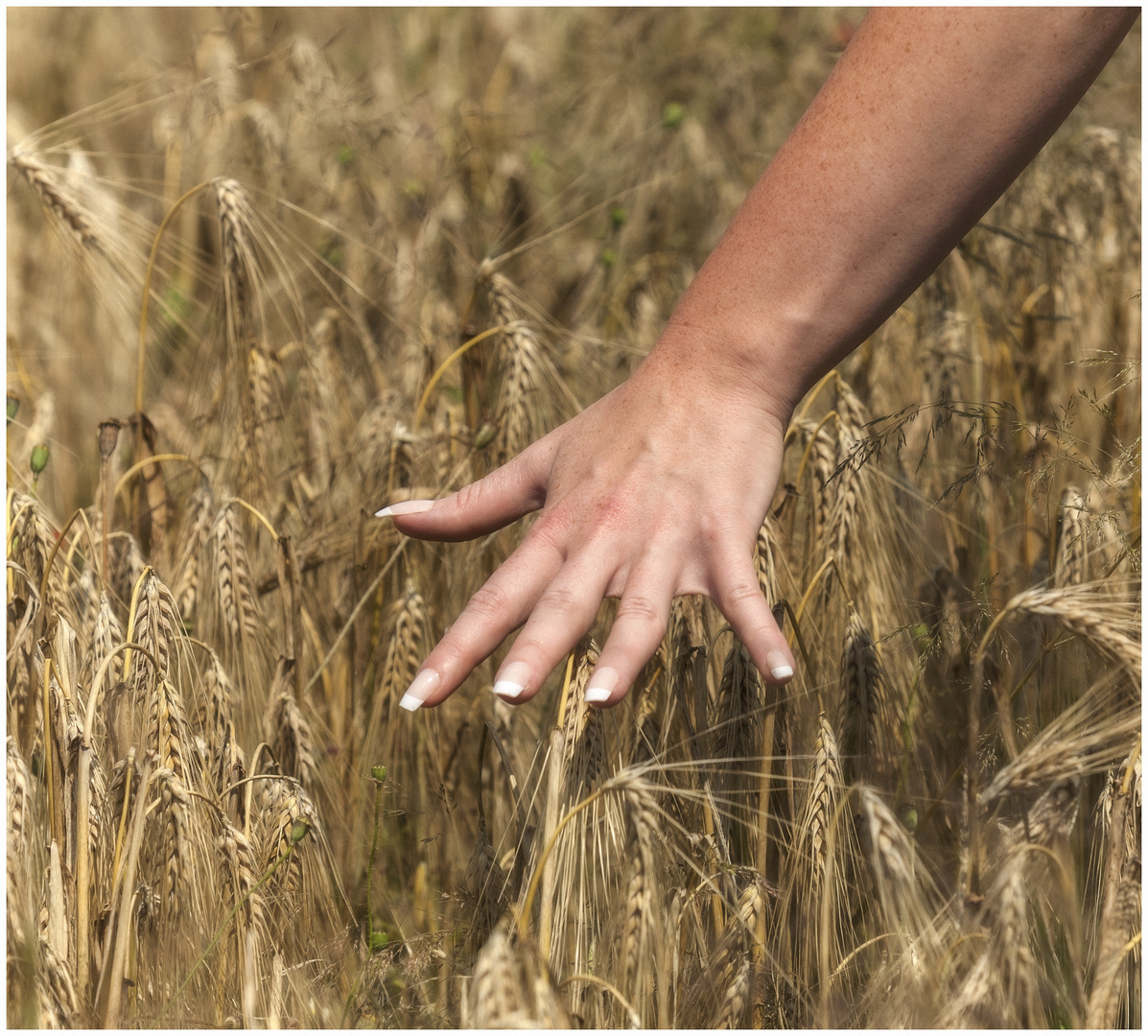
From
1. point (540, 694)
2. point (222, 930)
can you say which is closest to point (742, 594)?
point (222, 930)

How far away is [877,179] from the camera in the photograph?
3.05 ft

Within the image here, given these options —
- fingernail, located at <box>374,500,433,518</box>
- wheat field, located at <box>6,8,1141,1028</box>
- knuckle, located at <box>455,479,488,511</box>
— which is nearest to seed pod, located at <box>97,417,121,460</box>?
wheat field, located at <box>6,8,1141,1028</box>

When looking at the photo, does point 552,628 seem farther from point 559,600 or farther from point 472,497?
point 472,497

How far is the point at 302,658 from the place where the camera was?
59.3 inches

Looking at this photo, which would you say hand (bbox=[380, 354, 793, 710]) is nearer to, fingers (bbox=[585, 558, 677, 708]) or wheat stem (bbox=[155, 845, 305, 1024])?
fingers (bbox=[585, 558, 677, 708])

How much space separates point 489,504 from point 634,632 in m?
0.26

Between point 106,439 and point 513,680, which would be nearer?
point 513,680

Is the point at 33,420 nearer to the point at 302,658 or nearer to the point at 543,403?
the point at 302,658

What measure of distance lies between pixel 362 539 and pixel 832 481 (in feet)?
2.32

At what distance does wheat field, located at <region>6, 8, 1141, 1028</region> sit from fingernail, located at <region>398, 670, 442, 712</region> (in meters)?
0.14

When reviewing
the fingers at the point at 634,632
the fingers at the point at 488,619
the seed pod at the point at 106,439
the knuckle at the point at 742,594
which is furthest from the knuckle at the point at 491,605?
the seed pod at the point at 106,439

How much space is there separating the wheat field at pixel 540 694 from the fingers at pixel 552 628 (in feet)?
0.27

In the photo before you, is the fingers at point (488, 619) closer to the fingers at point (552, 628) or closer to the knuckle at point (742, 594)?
the fingers at point (552, 628)

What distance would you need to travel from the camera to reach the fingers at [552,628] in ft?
2.97
